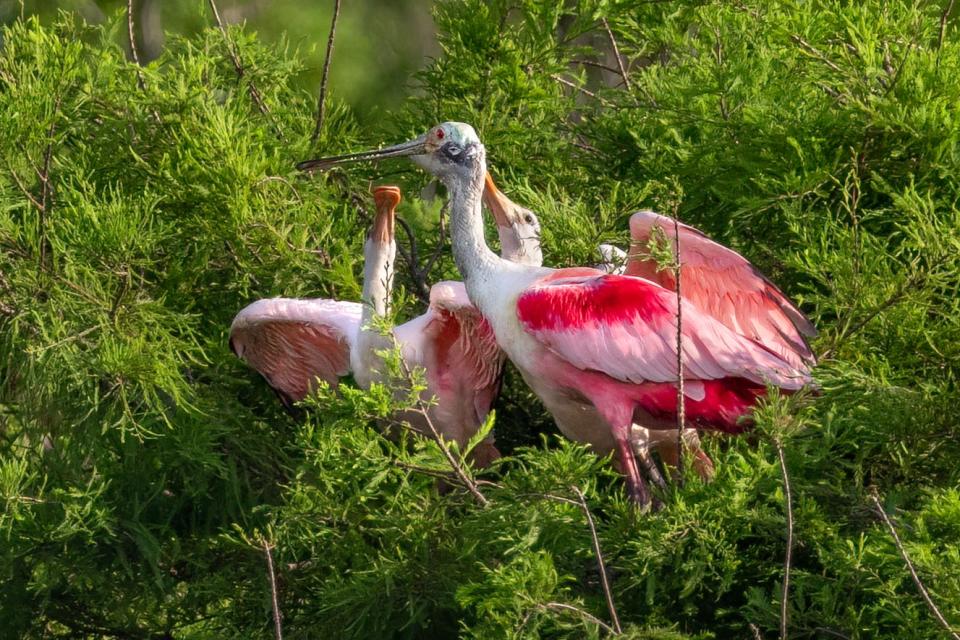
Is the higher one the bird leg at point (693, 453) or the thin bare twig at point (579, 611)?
the thin bare twig at point (579, 611)

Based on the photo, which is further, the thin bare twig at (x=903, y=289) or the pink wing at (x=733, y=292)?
the pink wing at (x=733, y=292)

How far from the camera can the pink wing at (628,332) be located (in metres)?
5.67

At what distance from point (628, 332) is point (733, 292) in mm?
353

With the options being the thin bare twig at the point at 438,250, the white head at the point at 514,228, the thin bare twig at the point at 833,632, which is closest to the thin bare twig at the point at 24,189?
the thin bare twig at the point at 438,250

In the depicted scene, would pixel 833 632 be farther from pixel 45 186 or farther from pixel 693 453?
pixel 45 186

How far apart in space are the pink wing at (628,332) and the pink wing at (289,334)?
2.83 feet

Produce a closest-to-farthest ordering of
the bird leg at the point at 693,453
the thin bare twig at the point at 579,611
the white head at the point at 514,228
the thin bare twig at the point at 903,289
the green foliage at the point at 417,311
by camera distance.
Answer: the thin bare twig at the point at 579,611, the green foliage at the point at 417,311, the thin bare twig at the point at 903,289, the bird leg at the point at 693,453, the white head at the point at 514,228

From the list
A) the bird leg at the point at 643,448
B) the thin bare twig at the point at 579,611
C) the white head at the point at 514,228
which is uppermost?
the white head at the point at 514,228

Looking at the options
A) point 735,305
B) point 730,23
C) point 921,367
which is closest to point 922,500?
point 921,367

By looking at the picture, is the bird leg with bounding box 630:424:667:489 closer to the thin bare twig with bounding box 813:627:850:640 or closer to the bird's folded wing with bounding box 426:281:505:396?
the bird's folded wing with bounding box 426:281:505:396

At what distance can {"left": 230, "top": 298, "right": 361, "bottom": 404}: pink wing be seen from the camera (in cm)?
621

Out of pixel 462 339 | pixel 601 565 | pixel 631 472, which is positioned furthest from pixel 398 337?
pixel 601 565

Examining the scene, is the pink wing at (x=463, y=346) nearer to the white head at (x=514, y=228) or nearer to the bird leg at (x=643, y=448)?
the white head at (x=514, y=228)

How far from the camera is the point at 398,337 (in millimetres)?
6145
